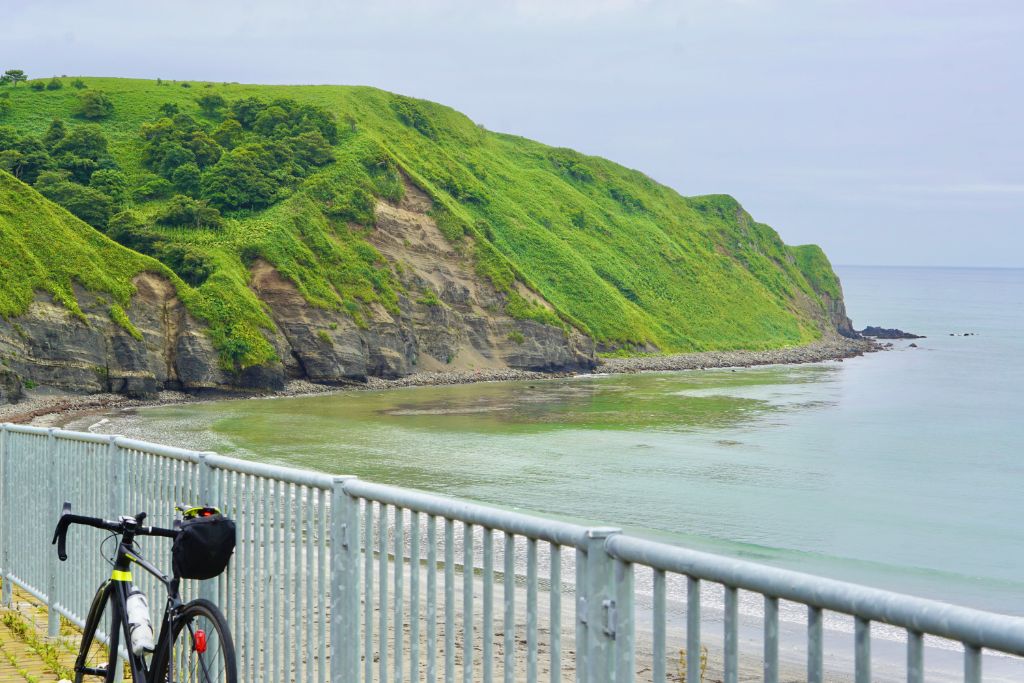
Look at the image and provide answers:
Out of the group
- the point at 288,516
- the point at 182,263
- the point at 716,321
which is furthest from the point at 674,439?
the point at 716,321

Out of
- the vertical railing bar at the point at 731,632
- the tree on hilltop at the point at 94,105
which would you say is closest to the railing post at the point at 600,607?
the vertical railing bar at the point at 731,632

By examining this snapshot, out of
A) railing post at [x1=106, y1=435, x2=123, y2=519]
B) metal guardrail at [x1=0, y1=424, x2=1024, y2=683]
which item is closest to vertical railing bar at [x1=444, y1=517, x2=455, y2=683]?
metal guardrail at [x1=0, y1=424, x2=1024, y2=683]

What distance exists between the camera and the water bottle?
5.73m

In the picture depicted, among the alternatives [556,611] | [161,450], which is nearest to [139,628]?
[161,450]

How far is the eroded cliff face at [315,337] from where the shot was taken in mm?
60875

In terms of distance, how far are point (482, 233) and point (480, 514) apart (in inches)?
4108

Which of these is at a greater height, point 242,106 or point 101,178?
point 242,106

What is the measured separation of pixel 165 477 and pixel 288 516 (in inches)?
76.0

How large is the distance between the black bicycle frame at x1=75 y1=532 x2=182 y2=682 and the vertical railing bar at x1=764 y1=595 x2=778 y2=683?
3.43m

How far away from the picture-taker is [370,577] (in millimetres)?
5148

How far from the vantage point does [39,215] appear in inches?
2685

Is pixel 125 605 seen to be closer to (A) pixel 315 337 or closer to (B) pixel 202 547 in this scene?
(B) pixel 202 547

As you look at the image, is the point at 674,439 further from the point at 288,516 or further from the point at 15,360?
the point at 288,516

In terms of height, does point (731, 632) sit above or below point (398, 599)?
above
